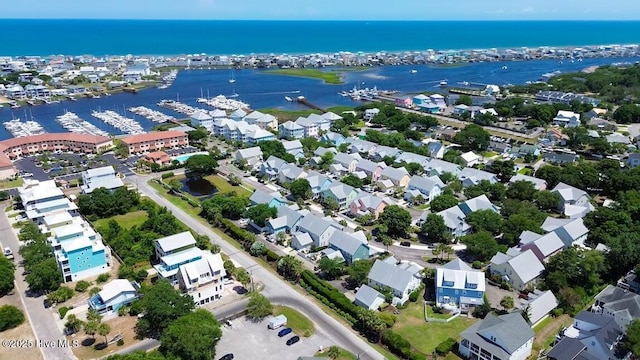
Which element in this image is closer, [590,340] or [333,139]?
[590,340]

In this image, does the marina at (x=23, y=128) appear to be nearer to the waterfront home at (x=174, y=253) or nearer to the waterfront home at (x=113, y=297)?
the waterfront home at (x=174, y=253)

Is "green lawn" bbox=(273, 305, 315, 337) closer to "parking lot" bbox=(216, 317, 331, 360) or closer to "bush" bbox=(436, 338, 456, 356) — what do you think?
"parking lot" bbox=(216, 317, 331, 360)

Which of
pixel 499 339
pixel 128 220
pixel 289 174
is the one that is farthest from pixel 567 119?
pixel 128 220

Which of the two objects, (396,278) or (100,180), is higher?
(100,180)

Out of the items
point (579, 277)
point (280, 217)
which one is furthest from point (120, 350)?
point (579, 277)

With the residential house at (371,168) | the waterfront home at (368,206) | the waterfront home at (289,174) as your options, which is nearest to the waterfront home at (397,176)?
the residential house at (371,168)

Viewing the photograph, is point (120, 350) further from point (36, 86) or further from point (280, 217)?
point (36, 86)

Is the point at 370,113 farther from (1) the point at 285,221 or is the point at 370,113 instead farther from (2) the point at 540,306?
(2) the point at 540,306
